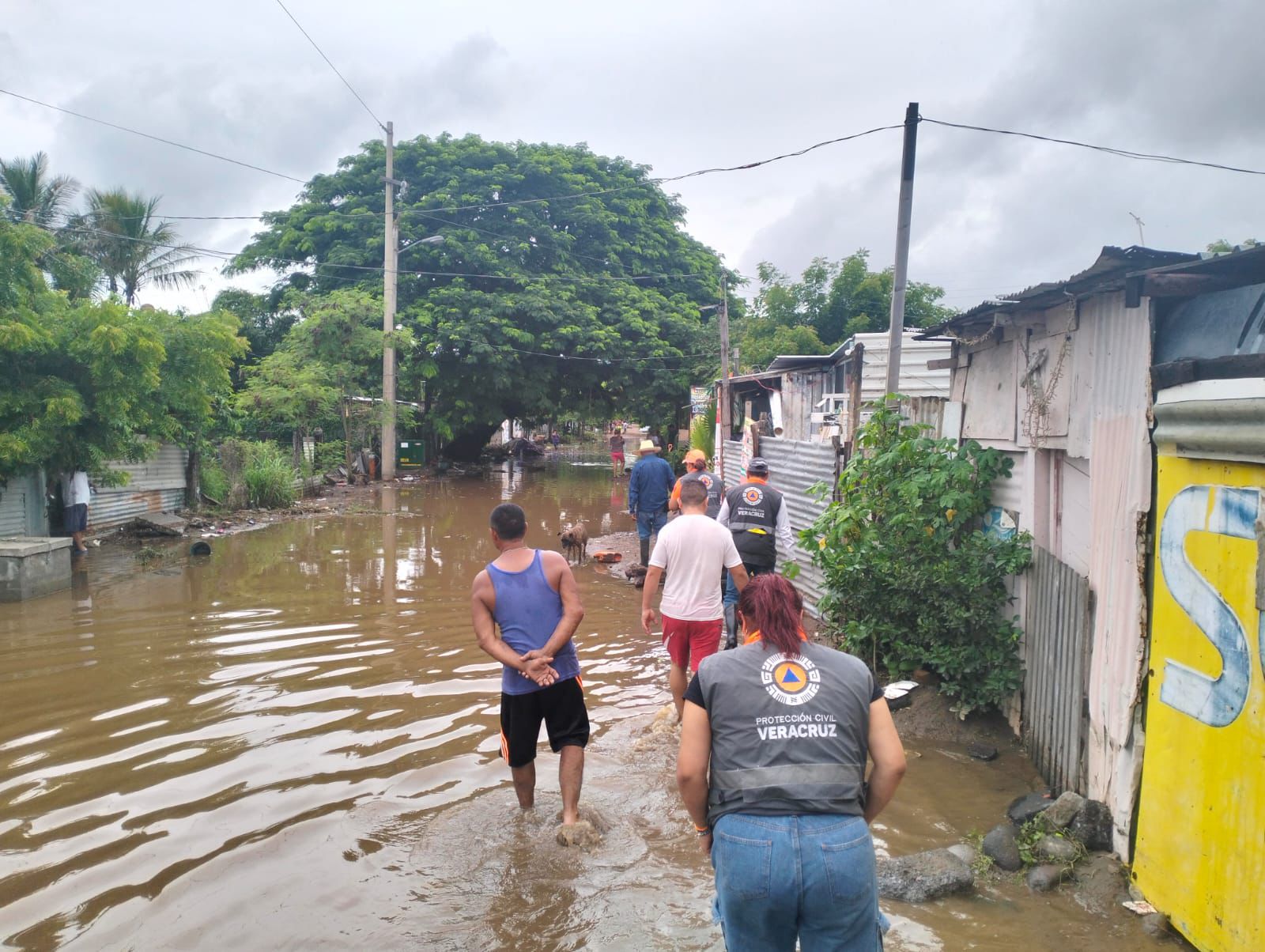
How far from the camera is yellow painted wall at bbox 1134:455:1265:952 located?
10.6 feet

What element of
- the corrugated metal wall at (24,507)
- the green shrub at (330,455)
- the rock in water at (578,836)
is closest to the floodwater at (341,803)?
the rock in water at (578,836)

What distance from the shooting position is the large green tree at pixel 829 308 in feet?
73.5

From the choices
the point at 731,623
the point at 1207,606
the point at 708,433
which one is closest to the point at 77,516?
the point at 731,623

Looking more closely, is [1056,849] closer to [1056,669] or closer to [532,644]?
[1056,669]

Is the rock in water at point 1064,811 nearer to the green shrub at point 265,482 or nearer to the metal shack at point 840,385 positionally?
the metal shack at point 840,385

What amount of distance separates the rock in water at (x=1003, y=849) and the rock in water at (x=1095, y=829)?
0.29 meters

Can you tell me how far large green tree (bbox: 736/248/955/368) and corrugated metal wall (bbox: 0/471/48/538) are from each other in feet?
51.6

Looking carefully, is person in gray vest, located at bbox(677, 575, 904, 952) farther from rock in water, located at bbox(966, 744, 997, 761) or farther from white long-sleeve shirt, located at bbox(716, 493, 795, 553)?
white long-sleeve shirt, located at bbox(716, 493, 795, 553)

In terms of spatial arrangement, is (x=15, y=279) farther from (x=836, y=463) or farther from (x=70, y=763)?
(x=836, y=463)

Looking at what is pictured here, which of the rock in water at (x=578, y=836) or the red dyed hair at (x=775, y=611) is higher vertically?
the red dyed hair at (x=775, y=611)

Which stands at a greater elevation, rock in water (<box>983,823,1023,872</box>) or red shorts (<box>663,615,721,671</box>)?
red shorts (<box>663,615,721,671</box>)

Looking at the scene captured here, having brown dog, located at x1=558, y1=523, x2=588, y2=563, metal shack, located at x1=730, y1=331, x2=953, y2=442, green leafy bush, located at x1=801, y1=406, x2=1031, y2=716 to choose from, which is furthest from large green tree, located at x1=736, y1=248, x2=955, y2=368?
green leafy bush, located at x1=801, y1=406, x2=1031, y2=716

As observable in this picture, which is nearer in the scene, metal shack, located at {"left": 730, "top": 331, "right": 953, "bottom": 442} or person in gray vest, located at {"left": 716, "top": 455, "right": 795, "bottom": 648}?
person in gray vest, located at {"left": 716, "top": 455, "right": 795, "bottom": 648}

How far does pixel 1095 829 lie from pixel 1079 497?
187 cm
